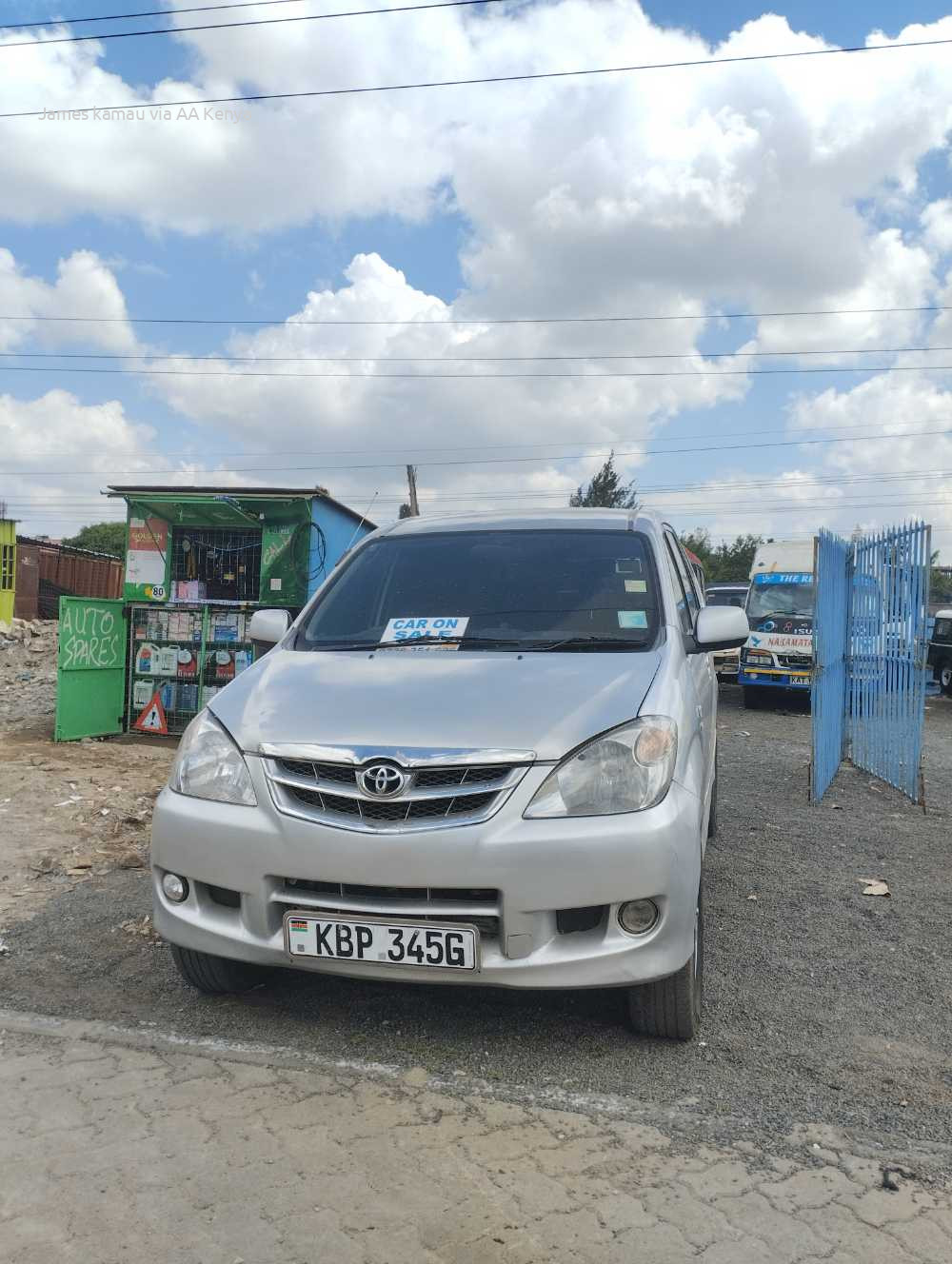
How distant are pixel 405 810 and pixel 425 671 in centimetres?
66

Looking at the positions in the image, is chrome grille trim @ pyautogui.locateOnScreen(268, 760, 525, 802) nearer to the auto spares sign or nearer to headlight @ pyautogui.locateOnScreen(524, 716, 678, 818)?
headlight @ pyautogui.locateOnScreen(524, 716, 678, 818)

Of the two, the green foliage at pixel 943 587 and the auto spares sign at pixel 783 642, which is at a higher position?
the green foliage at pixel 943 587

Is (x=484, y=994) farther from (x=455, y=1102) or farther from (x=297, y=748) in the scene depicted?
(x=297, y=748)

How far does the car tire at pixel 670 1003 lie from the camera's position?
3.24 metres

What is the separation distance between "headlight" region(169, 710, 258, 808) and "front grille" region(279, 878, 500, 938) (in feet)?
1.11

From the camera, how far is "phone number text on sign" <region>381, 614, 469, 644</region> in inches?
157

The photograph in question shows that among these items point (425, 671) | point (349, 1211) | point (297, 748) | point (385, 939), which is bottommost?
point (349, 1211)

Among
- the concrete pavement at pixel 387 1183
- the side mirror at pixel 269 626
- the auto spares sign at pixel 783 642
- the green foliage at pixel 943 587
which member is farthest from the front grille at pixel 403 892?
the green foliage at pixel 943 587

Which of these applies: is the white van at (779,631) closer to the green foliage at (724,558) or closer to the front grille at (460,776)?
the front grille at (460,776)

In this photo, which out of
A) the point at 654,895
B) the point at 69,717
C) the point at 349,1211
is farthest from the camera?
the point at 69,717

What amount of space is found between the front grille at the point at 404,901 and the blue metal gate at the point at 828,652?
5219mm

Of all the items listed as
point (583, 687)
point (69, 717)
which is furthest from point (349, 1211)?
point (69, 717)

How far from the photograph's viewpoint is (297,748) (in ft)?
10.5

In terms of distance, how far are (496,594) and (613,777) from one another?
1.29 metres
